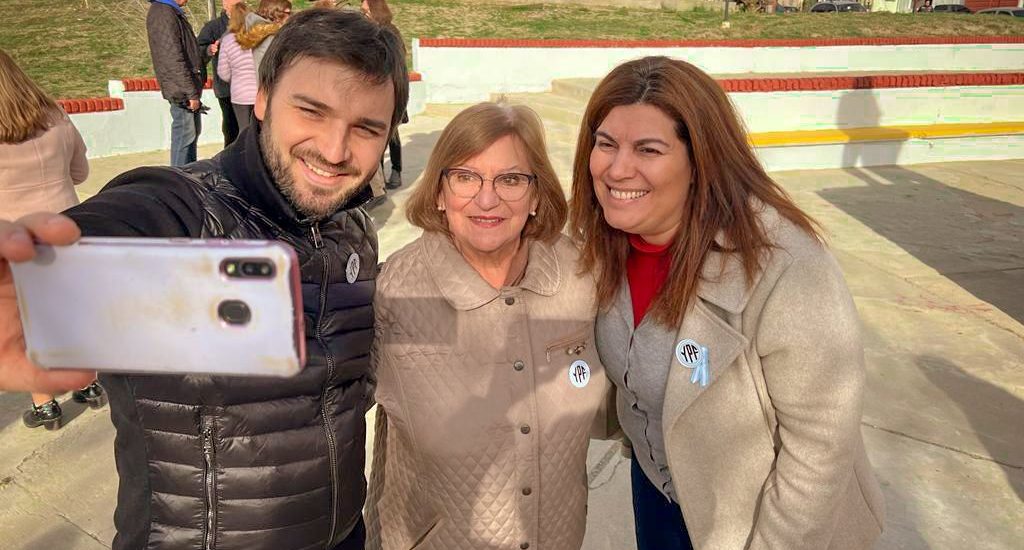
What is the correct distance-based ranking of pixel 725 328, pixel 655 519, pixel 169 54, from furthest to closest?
1. pixel 169 54
2. pixel 655 519
3. pixel 725 328

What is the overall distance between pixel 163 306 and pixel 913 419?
3.82 metres

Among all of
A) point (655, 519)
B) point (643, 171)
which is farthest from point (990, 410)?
point (643, 171)

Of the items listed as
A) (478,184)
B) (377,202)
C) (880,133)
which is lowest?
(377,202)

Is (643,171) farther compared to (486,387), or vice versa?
(486,387)

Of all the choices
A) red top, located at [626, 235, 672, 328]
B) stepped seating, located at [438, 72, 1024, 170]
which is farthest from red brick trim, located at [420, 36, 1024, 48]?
red top, located at [626, 235, 672, 328]

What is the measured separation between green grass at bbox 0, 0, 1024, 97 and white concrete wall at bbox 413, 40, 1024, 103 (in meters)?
2.51

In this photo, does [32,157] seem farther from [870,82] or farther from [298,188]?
[870,82]

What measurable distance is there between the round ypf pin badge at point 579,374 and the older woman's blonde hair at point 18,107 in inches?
128

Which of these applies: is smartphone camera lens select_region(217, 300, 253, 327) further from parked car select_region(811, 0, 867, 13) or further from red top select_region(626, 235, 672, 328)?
parked car select_region(811, 0, 867, 13)

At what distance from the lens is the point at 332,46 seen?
5.09ft

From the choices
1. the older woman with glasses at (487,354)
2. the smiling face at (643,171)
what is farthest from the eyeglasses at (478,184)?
the smiling face at (643,171)

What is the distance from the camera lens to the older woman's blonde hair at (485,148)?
1.97 metres

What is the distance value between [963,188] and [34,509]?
9367 millimetres

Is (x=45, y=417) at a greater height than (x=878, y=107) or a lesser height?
lesser
